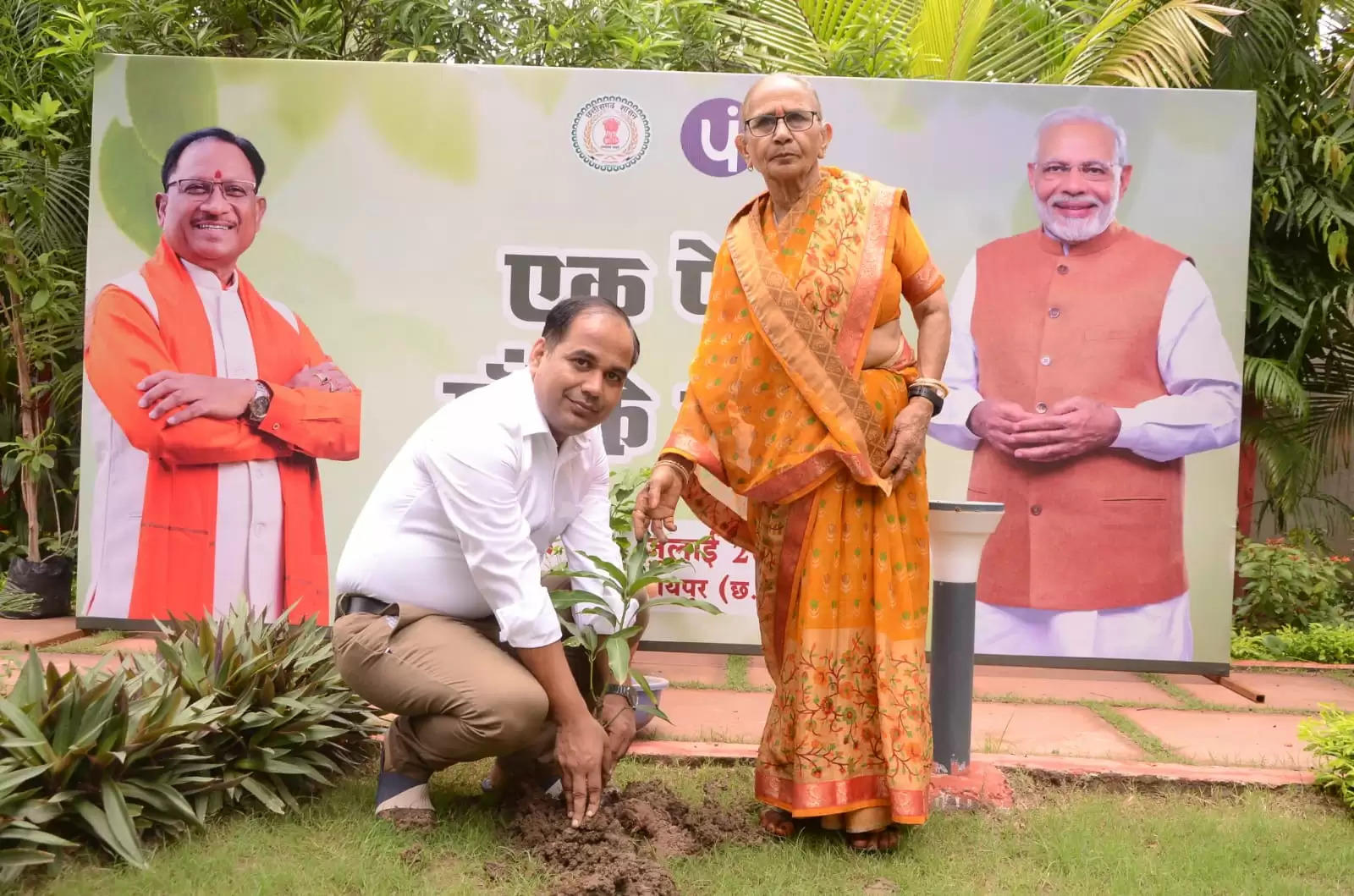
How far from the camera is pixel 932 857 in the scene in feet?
8.26

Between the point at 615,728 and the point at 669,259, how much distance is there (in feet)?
8.35

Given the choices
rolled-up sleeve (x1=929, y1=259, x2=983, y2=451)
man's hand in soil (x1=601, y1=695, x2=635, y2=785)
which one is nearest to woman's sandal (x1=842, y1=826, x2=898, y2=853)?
man's hand in soil (x1=601, y1=695, x2=635, y2=785)

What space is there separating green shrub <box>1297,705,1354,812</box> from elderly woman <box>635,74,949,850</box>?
1.28 meters

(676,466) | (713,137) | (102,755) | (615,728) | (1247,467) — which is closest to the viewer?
(102,755)

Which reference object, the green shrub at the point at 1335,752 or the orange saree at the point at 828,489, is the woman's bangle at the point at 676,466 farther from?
the green shrub at the point at 1335,752

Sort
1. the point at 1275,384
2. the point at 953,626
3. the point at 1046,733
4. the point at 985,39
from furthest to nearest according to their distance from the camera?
the point at 985,39 → the point at 1275,384 → the point at 1046,733 → the point at 953,626

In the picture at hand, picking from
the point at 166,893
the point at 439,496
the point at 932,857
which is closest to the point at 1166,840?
the point at 932,857

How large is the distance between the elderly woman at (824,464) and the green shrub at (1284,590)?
3307mm

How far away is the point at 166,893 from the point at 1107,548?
12.1ft

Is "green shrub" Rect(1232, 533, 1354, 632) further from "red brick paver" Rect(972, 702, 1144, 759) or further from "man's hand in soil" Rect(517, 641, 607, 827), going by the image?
"man's hand in soil" Rect(517, 641, 607, 827)

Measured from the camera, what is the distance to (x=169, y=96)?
14.9 feet

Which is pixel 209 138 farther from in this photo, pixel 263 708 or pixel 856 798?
pixel 856 798

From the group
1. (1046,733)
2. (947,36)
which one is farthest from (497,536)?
(947,36)

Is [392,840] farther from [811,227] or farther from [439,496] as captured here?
[811,227]
